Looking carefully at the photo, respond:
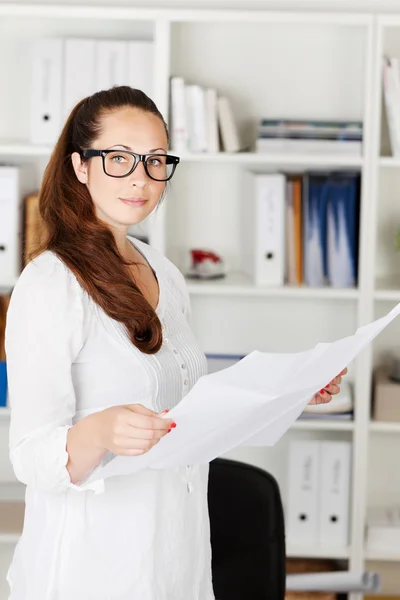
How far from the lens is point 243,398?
3.79ft

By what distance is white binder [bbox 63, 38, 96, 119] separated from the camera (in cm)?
280

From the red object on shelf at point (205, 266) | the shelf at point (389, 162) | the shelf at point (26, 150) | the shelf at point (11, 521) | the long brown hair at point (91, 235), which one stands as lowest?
the shelf at point (11, 521)

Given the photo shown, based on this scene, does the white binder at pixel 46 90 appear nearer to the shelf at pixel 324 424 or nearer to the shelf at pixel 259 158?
the shelf at pixel 259 158

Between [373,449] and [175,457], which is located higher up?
[175,457]

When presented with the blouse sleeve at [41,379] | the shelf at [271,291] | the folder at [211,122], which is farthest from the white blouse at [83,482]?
the folder at [211,122]

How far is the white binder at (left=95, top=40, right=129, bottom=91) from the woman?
130cm

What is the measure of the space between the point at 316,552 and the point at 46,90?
1.67 metres

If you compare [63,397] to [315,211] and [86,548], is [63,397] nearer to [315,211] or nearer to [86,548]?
[86,548]

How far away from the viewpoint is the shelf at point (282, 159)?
9.07 ft

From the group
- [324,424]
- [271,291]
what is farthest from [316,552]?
[271,291]

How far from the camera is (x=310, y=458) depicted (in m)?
2.92

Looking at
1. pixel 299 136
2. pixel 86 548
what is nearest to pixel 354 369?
pixel 299 136

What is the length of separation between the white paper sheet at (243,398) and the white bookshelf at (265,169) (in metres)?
1.60

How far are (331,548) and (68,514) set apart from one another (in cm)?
164
